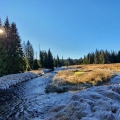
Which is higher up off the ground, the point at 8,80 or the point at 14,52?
the point at 14,52

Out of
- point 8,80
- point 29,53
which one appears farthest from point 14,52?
point 29,53

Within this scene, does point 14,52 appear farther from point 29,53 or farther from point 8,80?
point 29,53

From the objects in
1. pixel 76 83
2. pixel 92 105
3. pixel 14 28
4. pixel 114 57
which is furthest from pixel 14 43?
pixel 114 57

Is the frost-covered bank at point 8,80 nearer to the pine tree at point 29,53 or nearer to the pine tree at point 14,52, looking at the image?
the pine tree at point 14,52

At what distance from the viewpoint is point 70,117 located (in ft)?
19.3

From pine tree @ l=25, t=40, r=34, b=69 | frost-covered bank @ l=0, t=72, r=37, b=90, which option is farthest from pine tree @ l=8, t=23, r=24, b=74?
pine tree @ l=25, t=40, r=34, b=69

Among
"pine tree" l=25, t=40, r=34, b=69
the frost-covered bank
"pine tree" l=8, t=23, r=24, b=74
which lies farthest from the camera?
"pine tree" l=25, t=40, r=34, b=69

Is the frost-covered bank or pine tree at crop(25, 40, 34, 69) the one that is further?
pine tree at crop(25, 40, 34, 69)

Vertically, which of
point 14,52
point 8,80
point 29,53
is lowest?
point 8,80

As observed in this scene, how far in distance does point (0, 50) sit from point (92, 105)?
75.6 feet

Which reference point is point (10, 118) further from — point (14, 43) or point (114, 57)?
point (114, 57)

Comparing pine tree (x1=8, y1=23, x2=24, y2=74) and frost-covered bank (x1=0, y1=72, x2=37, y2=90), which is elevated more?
pine tree (x1=8, y1=23, x2=24, y2=74)

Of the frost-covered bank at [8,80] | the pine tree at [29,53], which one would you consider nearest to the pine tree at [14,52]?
the frost-covered bank at [8,80]

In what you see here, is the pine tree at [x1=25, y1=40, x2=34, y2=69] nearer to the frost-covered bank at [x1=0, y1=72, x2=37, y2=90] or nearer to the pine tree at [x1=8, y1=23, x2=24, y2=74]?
the pine tree at [x1=8, y1=23, x2=24, y2=74]
